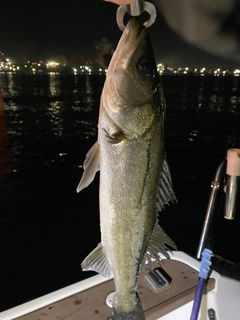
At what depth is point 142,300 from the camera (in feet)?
8.17

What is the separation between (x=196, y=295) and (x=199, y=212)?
25.0 ft

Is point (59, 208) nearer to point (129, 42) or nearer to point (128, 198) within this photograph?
point (128, 198)

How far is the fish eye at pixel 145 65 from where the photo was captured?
1563 millimetres

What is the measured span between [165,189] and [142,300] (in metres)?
1.23

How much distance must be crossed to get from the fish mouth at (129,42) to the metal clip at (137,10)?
0.11 feet

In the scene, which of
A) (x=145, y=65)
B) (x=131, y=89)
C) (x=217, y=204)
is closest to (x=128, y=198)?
(x=131, y=89)

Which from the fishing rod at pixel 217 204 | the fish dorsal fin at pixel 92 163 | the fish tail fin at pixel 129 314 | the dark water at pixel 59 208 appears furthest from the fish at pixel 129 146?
the dark water at pixel 59 208

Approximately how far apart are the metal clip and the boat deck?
2.01 m

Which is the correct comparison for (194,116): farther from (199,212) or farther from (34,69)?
(34,69)

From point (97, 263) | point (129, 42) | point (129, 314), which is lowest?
point (129, 314)

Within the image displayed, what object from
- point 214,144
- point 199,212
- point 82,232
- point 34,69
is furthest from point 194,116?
point 34,69

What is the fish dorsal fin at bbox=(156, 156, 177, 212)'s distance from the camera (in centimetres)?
168

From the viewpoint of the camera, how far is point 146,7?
134cm

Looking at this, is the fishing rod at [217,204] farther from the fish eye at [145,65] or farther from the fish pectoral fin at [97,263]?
the fish eye at [145,65]
